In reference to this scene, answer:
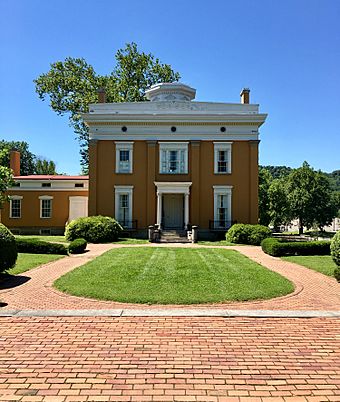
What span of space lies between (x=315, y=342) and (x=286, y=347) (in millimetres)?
567

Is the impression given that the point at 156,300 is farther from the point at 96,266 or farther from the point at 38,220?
the point at 38,220

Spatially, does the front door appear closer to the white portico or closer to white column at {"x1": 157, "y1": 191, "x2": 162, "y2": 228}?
the white portico

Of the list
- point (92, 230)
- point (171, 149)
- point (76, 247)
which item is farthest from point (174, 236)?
point (76, 247)

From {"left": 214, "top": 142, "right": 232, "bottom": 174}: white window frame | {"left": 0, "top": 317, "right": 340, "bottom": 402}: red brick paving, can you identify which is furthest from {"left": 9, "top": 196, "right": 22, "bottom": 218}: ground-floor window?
{"left": 0, "top": 317, "right": 340, "bottom": 402}: red brick paving

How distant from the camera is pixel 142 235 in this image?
89.0 ft

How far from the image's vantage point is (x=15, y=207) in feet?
99.3

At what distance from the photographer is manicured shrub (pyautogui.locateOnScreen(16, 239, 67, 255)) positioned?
1653 cm

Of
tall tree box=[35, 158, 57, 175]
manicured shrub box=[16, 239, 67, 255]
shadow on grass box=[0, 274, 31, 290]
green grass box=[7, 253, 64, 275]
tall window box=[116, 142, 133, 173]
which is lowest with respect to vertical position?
shadow on grass box=[0, 274, 31, 290]

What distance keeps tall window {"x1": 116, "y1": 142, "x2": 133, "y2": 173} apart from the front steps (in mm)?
5813

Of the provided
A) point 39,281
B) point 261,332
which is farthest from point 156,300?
point 39,281

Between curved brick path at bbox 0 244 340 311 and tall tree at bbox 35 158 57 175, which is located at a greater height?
tall tree at bbox 35 158 57 175

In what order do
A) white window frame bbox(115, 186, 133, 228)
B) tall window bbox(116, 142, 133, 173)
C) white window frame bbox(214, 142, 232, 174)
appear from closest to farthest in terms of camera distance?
white window frame bbox(214, 142, 232, 174) → white window frame bbox(115, 186, 133, 228) → tall window bbox(116, 142, 133, 173)

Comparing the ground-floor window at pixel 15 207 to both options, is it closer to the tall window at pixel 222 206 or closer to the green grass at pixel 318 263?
the tall window at pixel 222 206

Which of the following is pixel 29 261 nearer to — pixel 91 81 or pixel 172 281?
pixel 172 281
